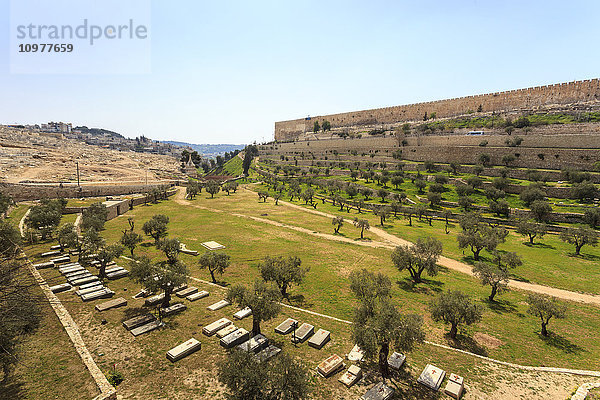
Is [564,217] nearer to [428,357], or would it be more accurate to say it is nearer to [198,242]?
[428,357]

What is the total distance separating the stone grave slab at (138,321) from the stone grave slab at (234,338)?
6329 mm

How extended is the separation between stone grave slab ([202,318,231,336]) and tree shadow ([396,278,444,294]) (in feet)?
62.8

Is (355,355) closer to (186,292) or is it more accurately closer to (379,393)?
(379,393)

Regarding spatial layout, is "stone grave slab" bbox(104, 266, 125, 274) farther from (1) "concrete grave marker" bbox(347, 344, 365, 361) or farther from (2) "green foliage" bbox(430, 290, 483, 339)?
(2) "green foliage" bbox(430, 290, 483, 339)

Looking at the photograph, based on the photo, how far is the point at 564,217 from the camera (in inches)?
1921

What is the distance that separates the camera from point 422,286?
2897 centimetres

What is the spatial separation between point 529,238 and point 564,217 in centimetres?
1051

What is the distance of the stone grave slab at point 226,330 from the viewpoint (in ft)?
58.5

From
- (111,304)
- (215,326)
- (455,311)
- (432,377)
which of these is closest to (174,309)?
(215,326)

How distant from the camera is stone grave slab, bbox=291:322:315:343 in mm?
17784

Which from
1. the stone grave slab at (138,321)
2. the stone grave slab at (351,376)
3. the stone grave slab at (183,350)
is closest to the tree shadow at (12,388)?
the stone grave slab at (138,321)

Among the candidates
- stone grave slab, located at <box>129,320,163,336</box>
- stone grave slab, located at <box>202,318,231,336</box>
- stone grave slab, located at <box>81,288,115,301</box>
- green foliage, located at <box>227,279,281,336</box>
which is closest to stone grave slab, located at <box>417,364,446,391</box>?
green foliage, located at <box>227,279,281,336</box>

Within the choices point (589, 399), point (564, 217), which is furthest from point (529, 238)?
point (589, 399)

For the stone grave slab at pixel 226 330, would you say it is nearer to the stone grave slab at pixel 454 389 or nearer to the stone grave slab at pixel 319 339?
the stone grave slab at pixel 319 339
